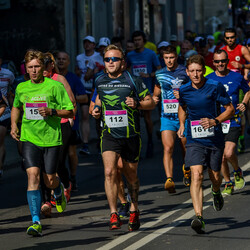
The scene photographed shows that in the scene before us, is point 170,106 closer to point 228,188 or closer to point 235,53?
point 228,188

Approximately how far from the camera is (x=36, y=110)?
28.5 ft

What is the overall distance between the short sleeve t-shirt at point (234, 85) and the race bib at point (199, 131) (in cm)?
192

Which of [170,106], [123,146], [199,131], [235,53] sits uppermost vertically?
[235,53]

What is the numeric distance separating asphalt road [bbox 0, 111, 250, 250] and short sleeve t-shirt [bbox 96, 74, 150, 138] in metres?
0.98

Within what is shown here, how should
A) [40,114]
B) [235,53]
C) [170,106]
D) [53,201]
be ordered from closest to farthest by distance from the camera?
[40,114]
[53,201]
[170,106]
[235,53]

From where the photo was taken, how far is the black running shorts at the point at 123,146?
28.3ft

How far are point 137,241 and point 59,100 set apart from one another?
5.67ft

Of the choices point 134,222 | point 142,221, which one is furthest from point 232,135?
point 134,222

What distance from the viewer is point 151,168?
13273mm

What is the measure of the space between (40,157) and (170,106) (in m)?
3.05

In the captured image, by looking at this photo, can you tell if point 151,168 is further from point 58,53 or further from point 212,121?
point 212,121

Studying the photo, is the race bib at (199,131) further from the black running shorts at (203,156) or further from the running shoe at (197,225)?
the running shoe at (197,225)

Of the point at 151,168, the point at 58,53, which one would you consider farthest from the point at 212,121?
the point at 151,168

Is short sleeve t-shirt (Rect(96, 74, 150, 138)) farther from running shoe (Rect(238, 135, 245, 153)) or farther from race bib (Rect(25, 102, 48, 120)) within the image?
running shoe (Rect(238, 135, 245, 153))
